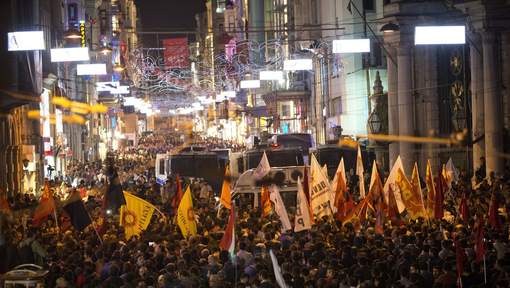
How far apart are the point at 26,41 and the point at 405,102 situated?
14.8m

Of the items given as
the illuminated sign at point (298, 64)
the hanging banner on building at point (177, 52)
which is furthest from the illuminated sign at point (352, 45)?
the hanging banner on building at point (177, 52)

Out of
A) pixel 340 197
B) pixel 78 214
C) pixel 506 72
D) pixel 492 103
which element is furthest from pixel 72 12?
pixel 78 214

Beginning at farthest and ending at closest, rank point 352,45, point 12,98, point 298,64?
point 298,64 → point 352,45 → point 12,98

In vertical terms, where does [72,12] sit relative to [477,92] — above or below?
above

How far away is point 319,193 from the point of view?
2270 cm

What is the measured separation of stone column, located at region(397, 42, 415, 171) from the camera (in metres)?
38.6

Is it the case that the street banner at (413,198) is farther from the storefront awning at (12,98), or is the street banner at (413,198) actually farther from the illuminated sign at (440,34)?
the storefront awning at (12,98)

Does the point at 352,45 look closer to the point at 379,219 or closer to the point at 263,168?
the point at 263,168

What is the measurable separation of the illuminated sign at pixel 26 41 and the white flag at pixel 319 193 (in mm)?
14101

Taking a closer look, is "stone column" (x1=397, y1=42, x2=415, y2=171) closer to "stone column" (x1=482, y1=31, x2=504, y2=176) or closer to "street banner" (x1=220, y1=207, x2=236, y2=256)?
"stone column" (x1=482, y1=31, x2=504, y2=176)

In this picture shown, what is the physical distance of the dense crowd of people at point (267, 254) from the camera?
1461cm

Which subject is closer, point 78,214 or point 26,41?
point 78,214

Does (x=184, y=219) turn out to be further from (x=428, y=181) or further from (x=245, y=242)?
(x=428, y=181)

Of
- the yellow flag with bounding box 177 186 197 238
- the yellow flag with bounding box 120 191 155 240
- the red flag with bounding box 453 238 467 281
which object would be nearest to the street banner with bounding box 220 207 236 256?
the yellow flag with bounding box 177 186 197 238
